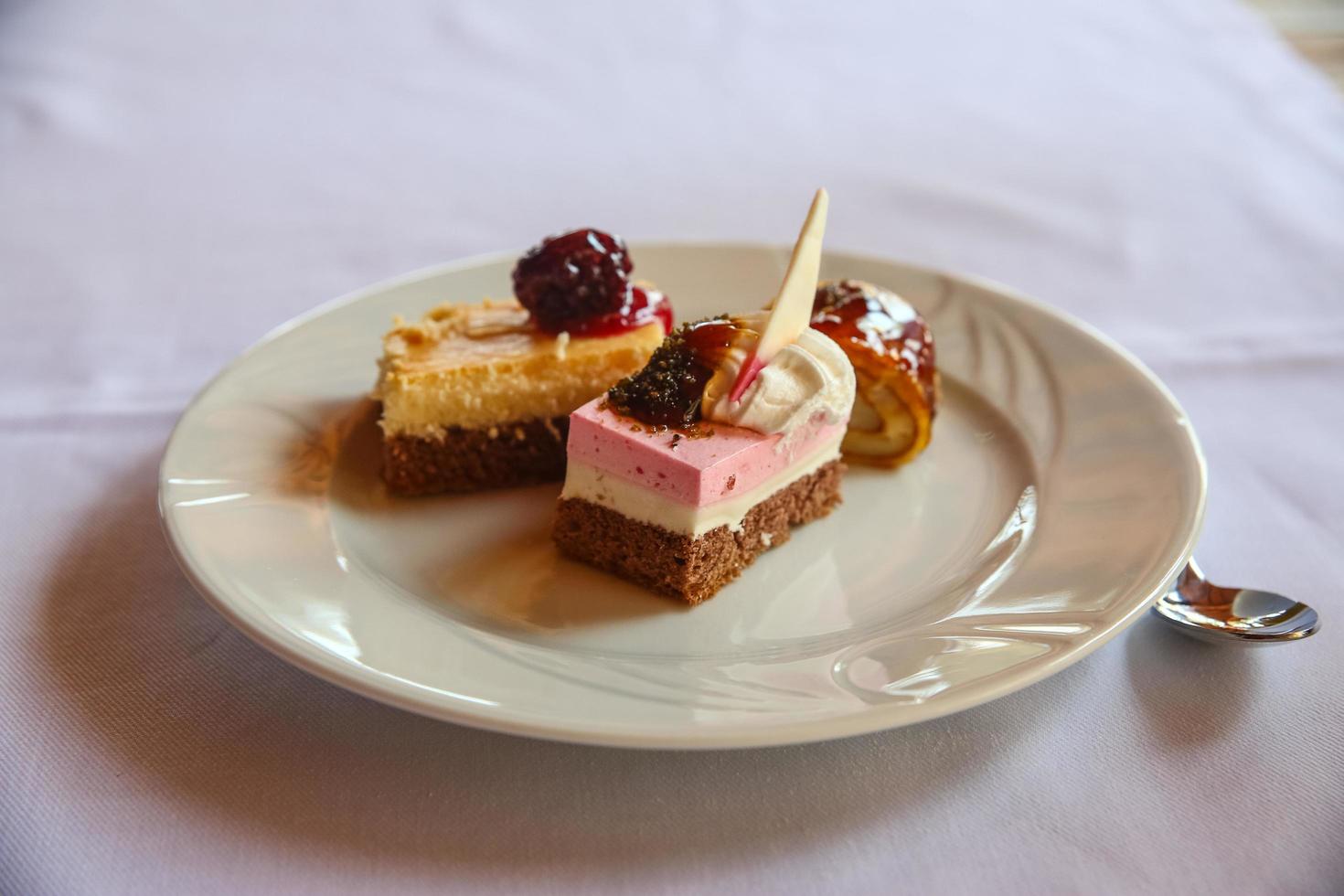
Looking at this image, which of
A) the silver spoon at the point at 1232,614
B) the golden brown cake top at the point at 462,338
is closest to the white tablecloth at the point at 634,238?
the silver spoon at the point at 1232,614

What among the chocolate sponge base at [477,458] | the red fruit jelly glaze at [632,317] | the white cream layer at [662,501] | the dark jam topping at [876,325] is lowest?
the chocolate sponge base at [477,458]

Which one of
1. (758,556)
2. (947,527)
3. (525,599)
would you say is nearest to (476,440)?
(525,599)

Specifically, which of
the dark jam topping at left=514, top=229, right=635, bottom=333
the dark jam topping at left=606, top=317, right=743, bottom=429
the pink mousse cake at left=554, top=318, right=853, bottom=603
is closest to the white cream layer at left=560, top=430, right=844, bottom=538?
the pink mousse cake at left=554, top=318, right=853, bottom=603

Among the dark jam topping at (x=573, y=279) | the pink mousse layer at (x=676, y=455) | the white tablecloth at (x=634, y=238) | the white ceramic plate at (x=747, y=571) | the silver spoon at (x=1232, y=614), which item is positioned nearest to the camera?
the white tablecloth at (x=634, y=238)

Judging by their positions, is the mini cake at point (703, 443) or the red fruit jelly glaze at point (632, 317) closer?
the mini cake at point (703, 443)

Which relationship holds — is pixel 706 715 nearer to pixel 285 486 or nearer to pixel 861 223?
pixel 285 486

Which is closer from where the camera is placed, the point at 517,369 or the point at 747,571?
the point at 747,571

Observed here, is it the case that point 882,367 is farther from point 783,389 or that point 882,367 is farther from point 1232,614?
point 1232,614

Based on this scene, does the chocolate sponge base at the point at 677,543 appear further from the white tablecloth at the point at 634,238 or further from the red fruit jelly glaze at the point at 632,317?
the white tablecloth at the point at 634,238

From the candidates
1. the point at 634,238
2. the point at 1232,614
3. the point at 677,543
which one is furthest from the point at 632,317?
the point at 1232,614
